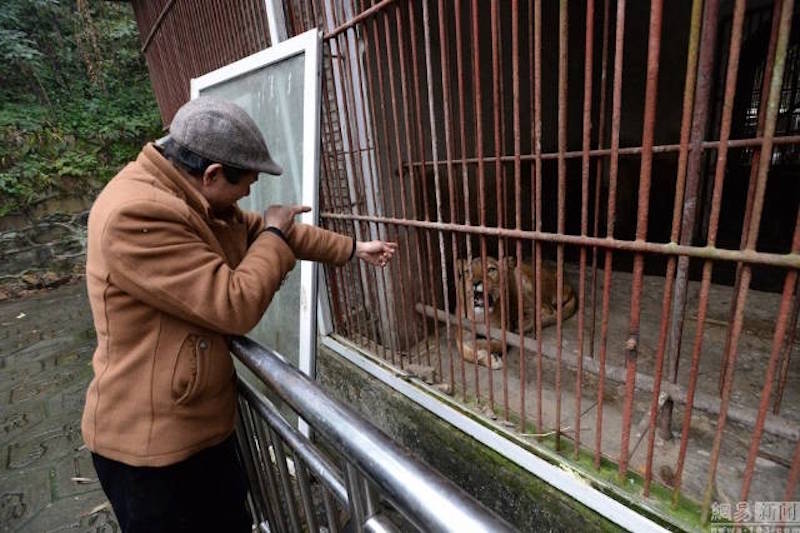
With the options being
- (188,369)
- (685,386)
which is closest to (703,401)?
(685,386)

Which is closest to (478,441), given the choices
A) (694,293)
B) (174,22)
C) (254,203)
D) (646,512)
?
(646,512)

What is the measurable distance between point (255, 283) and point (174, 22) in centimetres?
562

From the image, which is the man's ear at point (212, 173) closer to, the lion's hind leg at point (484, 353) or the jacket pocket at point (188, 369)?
the jacket pocket at point (188, 369)

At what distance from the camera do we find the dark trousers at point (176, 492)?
55.0 inches

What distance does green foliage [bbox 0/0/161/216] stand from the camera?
286 inches

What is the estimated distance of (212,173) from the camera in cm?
133

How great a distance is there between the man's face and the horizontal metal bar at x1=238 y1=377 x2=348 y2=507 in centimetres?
Result: 67

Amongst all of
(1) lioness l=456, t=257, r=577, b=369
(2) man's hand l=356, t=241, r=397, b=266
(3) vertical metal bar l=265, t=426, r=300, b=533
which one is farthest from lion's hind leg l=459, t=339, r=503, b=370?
(3) vertical metal bar l=265, t=426, r=300, b=533

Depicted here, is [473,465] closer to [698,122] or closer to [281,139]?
[698,122]

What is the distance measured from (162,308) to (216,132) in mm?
559

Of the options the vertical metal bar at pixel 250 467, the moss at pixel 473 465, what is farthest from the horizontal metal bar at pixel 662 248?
the vertical metal bar at pixel 250 467

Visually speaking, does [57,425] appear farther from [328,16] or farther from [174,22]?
[174,22]

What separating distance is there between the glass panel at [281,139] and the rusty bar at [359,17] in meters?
0.30

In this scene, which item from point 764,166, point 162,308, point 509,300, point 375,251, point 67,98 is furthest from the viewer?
point 67,98
